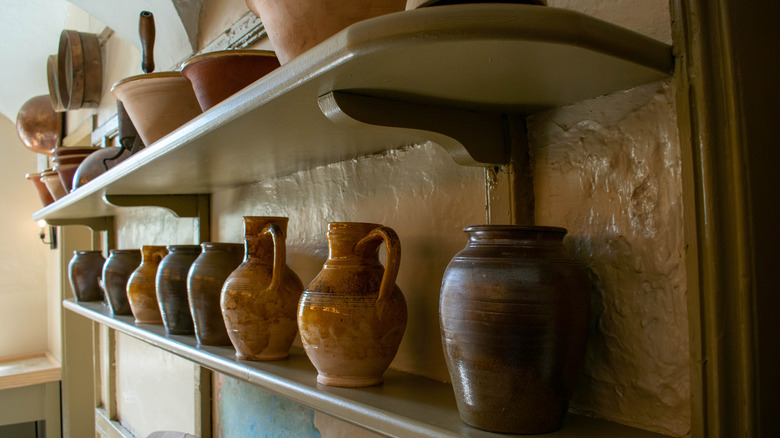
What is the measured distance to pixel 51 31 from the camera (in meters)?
3.29

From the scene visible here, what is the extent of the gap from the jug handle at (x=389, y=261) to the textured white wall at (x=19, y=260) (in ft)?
13.5

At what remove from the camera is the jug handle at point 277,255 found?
99 cm

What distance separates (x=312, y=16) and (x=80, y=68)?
256cm

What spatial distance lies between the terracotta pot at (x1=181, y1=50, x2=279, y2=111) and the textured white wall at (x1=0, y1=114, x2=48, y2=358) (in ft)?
12.3

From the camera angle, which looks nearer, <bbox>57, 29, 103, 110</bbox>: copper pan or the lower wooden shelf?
the lower wooden shelf

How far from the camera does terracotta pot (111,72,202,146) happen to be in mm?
1293

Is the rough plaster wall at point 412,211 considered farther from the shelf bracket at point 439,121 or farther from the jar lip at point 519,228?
the jar lip at point 519,228

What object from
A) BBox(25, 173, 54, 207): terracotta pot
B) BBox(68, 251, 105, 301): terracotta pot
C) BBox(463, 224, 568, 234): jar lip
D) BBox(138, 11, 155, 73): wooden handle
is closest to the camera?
BBox(463, 224, 568, 234): jar lip

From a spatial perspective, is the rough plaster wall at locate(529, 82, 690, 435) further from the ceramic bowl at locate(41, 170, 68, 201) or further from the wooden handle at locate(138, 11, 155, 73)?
the ceramic bowl at locate(41, 170, 68, 201)

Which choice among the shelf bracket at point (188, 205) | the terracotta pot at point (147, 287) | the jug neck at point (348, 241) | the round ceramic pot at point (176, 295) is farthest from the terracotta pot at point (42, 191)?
the jug neck at point (348, 241)

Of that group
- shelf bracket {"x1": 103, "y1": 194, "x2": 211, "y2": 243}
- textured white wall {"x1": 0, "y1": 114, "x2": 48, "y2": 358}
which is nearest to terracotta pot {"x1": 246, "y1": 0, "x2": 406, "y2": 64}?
shelf bracket {"x1": 103, "y1": 194, "x2": 211, "y2": 243}

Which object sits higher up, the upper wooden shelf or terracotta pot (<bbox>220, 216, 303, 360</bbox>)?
the upper wooden shelf

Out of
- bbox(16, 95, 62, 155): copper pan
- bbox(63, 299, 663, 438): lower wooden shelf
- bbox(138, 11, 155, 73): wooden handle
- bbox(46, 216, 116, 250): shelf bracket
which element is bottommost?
bbox(63, 299, 663, 438): lower wooden shelf

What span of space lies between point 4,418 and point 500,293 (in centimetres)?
407
